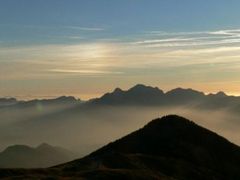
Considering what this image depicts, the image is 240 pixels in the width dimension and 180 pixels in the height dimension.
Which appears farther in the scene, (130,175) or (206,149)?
(206,149)

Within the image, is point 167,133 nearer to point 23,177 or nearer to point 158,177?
point 158,177

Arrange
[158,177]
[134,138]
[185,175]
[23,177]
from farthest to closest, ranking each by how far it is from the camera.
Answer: [134,138] < [185,175] < [158,177] < [23,177]

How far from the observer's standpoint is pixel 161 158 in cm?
12212

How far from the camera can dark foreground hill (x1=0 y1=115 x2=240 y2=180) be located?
100750mm

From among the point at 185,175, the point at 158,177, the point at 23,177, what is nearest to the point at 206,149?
the point at 185,175

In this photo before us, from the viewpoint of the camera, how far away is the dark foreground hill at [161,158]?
100750 millimetres

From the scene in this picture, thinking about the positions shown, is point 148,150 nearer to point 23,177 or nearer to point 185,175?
point 185,175

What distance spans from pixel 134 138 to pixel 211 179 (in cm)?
3460

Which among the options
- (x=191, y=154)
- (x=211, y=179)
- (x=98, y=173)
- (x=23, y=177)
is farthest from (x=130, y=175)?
(x=191, y=154)

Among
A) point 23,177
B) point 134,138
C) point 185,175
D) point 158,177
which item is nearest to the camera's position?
point 23,177

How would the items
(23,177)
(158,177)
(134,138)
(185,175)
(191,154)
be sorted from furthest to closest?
1. (134,138)
2. (191,154)
3. (185,175)
4. (158,177)
5. (23,177)

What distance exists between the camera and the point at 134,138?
5915 inches

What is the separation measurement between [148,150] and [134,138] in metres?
10.4

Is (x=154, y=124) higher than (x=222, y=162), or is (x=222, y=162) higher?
(x=154, y=124)
